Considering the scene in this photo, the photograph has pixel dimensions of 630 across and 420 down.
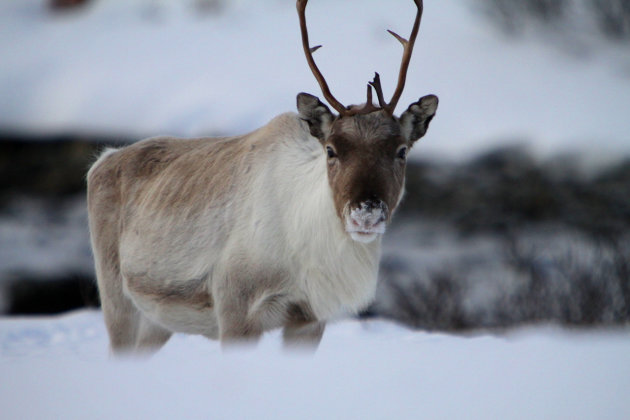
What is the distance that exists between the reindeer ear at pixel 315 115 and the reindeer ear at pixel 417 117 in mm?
339

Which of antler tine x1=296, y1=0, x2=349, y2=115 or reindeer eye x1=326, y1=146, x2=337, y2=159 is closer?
reindeer eye x1=326, y1=146, x2=337, y2=159

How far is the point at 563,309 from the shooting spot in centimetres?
660

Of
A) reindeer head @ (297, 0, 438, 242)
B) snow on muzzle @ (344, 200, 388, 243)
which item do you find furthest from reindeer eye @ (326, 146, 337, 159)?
snow on muzzle @ (344, 200, 388, 243)

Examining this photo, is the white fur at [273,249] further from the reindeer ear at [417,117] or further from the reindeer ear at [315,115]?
the reindeer ear at [417,117]

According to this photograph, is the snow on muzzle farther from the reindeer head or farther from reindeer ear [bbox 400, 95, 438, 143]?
reindeer ear [bbox 400, 95, 438, 143]

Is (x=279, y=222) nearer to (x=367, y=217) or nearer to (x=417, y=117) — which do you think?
(x=367, y=217)

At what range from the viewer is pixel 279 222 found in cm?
370

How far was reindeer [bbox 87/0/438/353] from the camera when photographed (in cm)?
346

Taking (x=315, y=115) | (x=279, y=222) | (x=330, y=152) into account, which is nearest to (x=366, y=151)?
(x=330, y=152)

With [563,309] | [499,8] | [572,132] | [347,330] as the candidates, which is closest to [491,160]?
[572,132]

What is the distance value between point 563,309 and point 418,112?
3556 millimetres

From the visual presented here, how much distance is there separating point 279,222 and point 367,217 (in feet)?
2.10

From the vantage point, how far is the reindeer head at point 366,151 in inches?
127

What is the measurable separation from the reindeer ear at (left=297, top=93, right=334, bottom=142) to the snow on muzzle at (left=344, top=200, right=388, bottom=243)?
1.75ft
